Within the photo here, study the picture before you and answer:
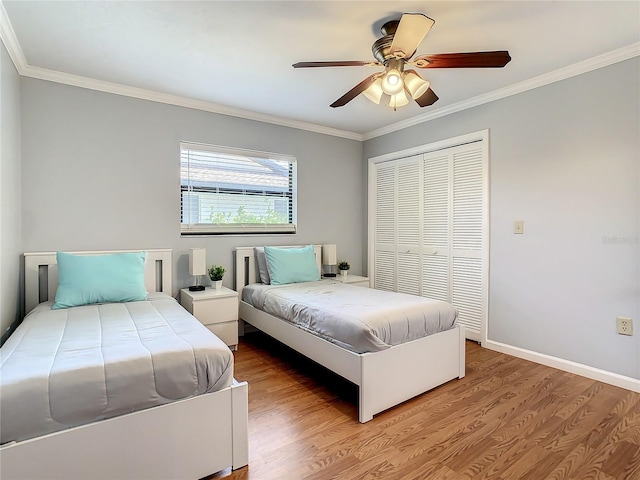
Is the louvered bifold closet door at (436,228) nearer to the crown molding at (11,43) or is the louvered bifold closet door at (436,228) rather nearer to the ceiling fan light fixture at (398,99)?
the ceiling fan light fixture at (398,99)

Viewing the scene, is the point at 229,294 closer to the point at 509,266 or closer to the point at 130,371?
the point at 130,371

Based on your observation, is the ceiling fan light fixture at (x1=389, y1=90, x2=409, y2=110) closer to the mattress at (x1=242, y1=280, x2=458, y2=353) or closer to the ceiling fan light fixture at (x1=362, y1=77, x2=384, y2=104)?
the ceiling fan light fixture at (x1=362, y1=77, x2=384, y2=104)

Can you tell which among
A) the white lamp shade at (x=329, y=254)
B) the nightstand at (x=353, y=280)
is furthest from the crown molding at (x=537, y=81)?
the nightstand at (x=353, y=280)

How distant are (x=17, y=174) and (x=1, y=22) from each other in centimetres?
105

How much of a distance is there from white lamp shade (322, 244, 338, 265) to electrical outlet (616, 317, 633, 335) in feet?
8.86

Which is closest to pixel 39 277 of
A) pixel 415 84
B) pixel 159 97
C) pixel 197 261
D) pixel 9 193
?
pixel 9 193

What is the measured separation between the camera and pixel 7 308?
2336 mm

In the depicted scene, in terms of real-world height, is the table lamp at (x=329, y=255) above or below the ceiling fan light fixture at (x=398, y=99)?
below

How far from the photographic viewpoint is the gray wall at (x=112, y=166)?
111 inches

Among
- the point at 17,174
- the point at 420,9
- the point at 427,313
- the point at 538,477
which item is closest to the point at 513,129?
the point at 420,9

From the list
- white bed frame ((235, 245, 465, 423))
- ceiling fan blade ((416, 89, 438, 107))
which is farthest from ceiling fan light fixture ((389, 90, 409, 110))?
white bed frame ((235, 245, 465, 423))

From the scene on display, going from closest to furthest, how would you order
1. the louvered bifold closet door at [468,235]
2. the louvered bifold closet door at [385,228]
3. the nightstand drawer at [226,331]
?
the nightstand drawer at [226,331] → the louvered bifold closet door at [468,235] → the louvered bifold closet door at [385,228]

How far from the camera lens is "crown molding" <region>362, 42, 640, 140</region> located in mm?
2467

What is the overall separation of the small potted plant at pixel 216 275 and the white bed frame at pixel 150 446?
1.88m
